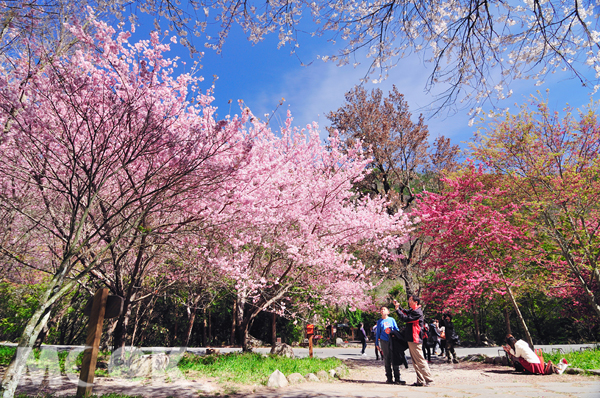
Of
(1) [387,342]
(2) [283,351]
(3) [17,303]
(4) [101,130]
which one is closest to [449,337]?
(1) [387,342]

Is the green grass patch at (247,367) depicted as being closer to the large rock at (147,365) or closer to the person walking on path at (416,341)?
the large rock at (147,365)

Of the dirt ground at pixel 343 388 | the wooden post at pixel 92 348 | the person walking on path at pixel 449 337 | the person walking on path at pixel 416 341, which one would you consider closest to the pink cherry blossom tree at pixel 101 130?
the wooden post at pixel 92 348

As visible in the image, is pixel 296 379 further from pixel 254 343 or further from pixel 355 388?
pixel 254 343

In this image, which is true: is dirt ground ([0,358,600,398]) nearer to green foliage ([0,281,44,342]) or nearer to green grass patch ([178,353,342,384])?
green grass patch ([178,353,342,384])

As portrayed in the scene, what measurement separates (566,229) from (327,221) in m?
7.29

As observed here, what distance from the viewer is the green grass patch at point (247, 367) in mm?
6217

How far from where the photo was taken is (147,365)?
22.0ft

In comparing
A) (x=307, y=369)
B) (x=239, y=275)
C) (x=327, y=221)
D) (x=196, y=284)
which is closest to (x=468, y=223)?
(x=327, y=221)

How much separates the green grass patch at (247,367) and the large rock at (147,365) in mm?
453

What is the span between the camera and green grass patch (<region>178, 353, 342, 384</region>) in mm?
6217

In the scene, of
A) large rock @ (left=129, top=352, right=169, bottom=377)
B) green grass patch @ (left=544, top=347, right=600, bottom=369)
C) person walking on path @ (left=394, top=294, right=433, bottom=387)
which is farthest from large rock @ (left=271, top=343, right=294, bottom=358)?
green grass patch @ (left=544, top=347, right=600, bottom=369)

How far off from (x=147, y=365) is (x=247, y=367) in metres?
2.18

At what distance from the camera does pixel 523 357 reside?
22.2 feet

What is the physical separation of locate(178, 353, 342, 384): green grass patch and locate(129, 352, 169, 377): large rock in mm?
453
